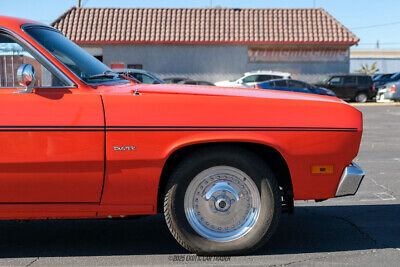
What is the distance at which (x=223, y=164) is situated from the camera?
430 cm

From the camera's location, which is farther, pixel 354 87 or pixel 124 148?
pixel 354 87

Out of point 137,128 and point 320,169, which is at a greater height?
point 137,128

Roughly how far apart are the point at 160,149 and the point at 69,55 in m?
1.09

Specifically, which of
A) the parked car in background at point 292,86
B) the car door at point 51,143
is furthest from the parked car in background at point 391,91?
the car door at point 51,143

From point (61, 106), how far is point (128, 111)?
0.47m

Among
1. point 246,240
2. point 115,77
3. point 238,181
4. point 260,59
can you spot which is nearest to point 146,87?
point 115,77

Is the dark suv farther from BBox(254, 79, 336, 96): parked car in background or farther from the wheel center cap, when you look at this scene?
the wheel center cap

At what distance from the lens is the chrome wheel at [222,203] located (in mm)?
4344

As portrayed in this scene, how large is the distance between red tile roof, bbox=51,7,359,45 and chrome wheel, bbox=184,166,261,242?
29.1 meters

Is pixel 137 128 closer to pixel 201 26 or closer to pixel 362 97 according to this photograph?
pixel 362 97

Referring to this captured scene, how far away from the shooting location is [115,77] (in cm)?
488

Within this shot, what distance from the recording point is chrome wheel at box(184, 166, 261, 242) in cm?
434

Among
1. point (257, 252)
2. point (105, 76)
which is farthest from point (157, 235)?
point (105, 76)

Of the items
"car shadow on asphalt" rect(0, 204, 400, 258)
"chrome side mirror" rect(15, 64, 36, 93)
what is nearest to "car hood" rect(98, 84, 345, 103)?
"chrome side mirror" rect(15, 64, 36, 93)
